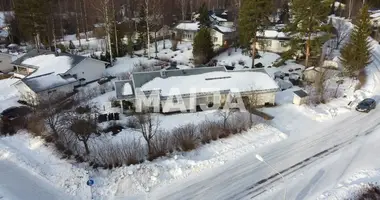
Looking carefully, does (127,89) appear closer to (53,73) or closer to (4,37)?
(53,73)

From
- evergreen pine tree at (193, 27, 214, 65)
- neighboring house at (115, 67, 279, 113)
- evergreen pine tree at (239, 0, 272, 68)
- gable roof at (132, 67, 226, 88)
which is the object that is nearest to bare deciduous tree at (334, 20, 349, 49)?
evergreen pine tree at (239, 0, 272, 68)

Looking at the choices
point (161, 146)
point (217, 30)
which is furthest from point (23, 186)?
point (217, 30)

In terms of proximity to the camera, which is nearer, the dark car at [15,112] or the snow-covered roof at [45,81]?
the dark car at [15,112]

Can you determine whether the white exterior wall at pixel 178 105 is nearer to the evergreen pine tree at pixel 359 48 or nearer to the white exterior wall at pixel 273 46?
the evergreen pine tree at pixel 359 48

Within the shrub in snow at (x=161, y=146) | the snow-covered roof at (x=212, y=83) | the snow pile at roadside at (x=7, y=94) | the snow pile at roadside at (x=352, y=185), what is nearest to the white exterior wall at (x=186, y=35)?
the snow-covered roof at (x=212, y=83)

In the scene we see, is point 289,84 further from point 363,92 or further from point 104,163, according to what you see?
point 104,163

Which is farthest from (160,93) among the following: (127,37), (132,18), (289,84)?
(132,18)

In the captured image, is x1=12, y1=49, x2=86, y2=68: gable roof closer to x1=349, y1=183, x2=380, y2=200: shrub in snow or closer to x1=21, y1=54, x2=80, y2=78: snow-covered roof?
x1=21, y1=54, x2=80, y2=78: snow-covered roof
